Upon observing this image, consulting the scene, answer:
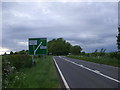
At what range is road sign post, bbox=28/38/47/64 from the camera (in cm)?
3120

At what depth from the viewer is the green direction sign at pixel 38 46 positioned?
31.2 m

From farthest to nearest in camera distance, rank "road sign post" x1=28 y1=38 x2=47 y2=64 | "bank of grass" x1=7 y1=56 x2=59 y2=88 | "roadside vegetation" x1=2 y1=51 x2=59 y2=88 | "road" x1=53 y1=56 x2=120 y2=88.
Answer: "road sign post" x1=28 y1=38 x2=47 y2=64, "road" x1=53 y1=56 x2=120 y2=88, "roadside vegetation" x1=2 y1=51 x2=59 y2=88, "bank of grass" x1=7 y1=56 x2=59 y2=88

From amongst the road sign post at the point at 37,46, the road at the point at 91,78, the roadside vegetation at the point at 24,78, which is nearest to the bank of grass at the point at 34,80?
the roadside vegetation at the point at 24,78

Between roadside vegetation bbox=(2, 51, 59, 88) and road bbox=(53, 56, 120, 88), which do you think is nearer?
roadside vegetation bbox=(2, 51, 59, 88)

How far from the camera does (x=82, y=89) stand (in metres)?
10.4

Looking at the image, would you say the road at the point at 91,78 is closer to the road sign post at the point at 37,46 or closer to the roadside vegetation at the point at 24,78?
the roadside vegetation at the point at 24,78

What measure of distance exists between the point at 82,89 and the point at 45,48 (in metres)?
21.8

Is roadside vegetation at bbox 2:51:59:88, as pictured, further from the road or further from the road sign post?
the road sign post

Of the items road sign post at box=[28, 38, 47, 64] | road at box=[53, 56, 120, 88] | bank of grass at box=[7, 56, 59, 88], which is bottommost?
road at box=[53, 56, 120, 88]

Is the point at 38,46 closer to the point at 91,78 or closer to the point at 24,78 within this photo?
the point at 91,78

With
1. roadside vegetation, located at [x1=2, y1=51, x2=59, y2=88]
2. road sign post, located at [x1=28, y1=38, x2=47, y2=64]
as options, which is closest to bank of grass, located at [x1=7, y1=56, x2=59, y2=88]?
roadside vegetation, located at [x1=2, y1=51, x2=59, y2=88]

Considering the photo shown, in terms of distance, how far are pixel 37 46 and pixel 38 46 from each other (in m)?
0.15

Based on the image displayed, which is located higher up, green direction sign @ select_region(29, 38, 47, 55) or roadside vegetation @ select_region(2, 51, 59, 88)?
green direction sign @ select_region(29, 38, 47, 55)

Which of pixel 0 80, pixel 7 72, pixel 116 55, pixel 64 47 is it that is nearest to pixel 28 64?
pixel 7 72
